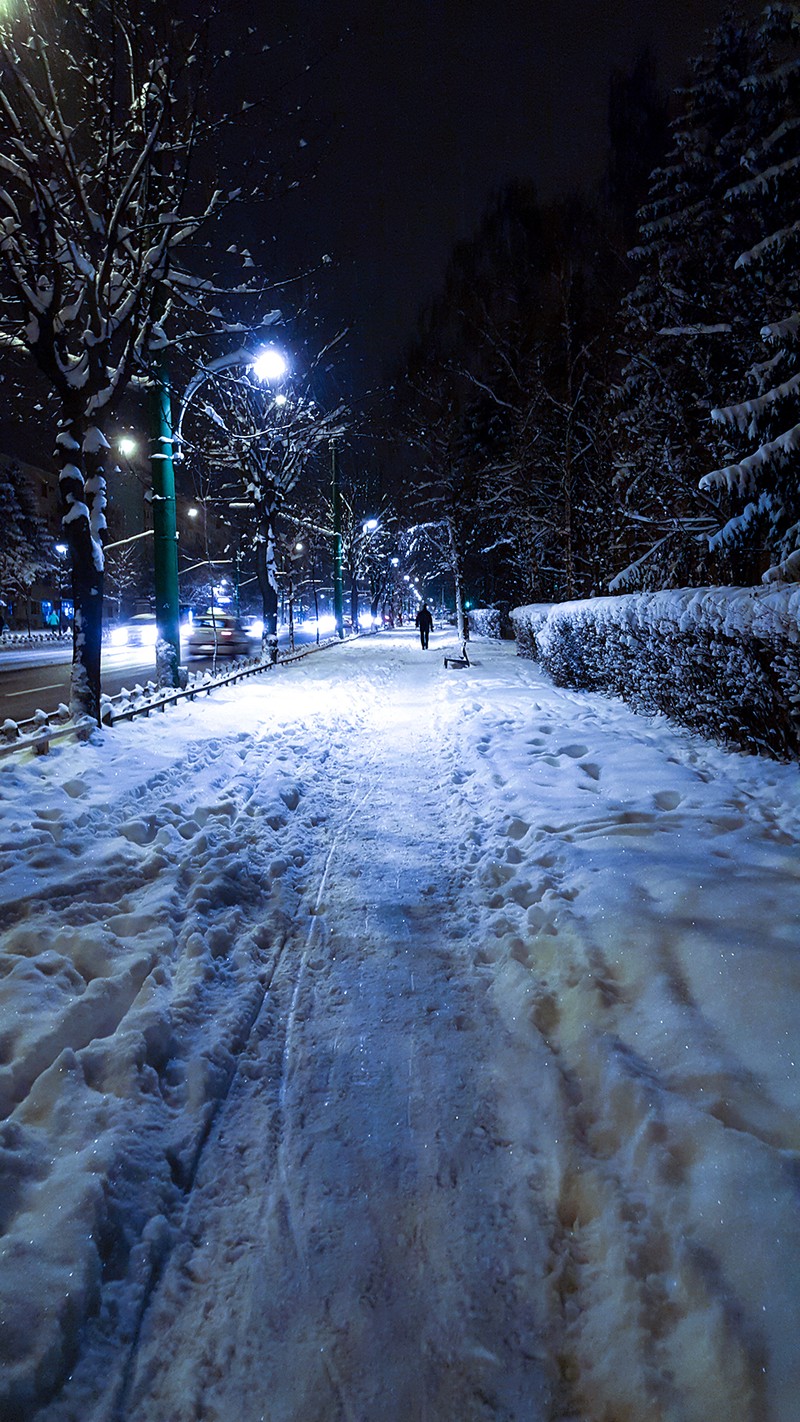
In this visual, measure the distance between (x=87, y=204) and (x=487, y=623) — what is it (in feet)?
113

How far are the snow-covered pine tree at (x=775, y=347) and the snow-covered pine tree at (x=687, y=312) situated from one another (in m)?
1.79

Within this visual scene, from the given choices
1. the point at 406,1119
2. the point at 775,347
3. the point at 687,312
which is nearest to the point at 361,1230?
the point at 406,1119

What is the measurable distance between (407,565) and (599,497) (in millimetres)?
61492

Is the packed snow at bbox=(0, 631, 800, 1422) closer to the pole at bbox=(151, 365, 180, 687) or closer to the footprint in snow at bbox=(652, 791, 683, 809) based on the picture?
the footprint in snow at bbox=(652, 791, 683, 809)

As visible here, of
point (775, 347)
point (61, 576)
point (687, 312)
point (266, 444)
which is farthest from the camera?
point (61, 576)

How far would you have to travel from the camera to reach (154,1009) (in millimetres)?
3193

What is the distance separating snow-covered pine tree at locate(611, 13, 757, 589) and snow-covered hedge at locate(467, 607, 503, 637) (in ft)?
70.8

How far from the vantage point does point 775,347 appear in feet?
33.2

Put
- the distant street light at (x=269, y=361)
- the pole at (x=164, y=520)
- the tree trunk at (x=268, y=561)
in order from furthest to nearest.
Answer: the tree trunk at (x=268, y=561), the distant street light at (x=269, y=361), the pole at (x=164, y=520)

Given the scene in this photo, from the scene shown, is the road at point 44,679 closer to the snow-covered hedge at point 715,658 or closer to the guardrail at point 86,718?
the guardrail at point 86,718

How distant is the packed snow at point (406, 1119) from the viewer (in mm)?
1812

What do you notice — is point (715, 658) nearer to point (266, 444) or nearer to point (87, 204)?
point (87, 204)

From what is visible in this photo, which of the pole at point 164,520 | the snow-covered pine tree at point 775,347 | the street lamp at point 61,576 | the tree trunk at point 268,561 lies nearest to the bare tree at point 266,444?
the tree trunk at point 268,561

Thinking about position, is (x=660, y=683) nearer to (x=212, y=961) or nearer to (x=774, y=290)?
(x=212, y=961)
